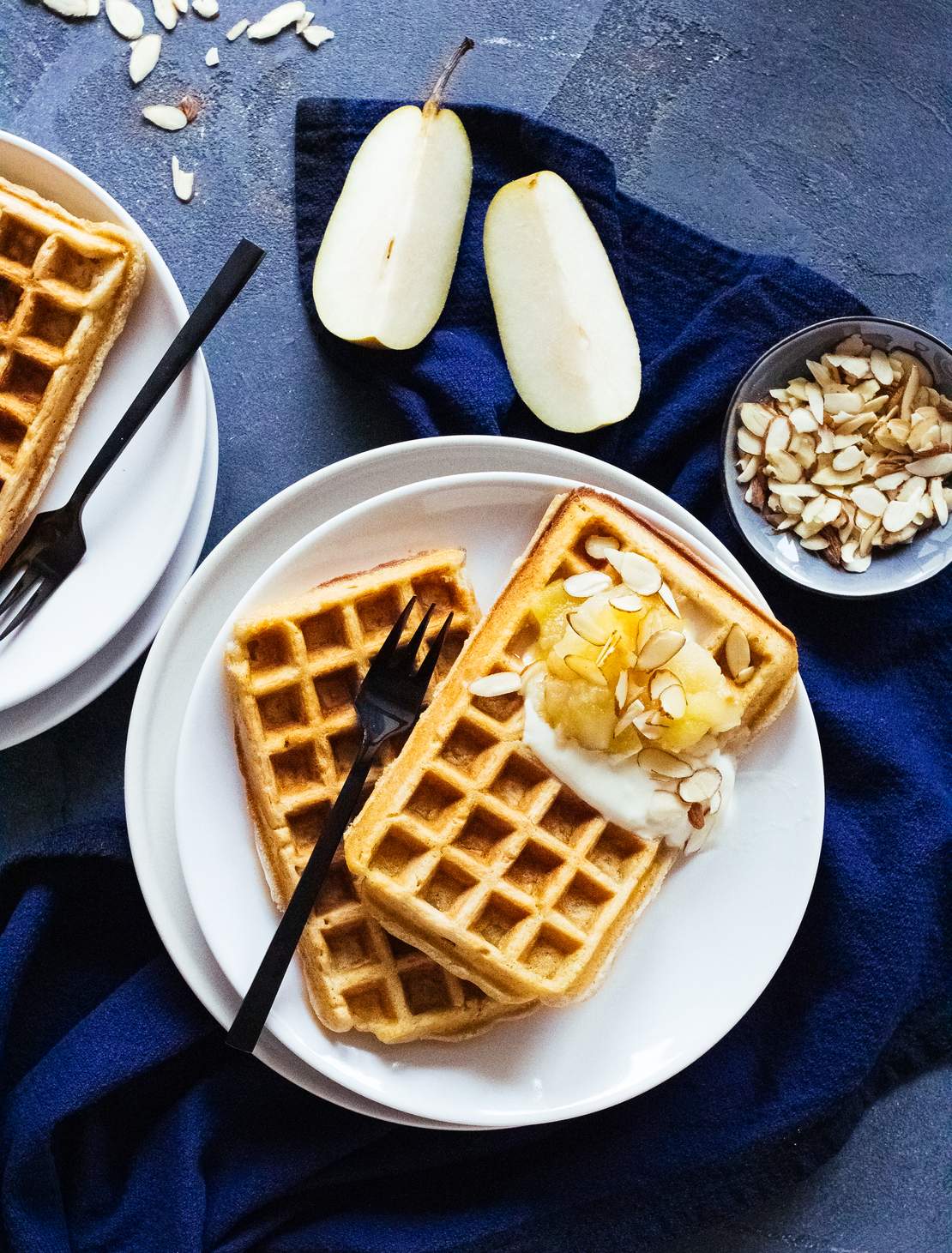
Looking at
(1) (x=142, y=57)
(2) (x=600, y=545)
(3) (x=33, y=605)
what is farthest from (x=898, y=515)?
(1) (x=142, y=57)

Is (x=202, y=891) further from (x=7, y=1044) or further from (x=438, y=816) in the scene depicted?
(x=7, y=1044)

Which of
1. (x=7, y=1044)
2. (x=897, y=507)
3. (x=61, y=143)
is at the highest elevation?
(x=897, y=507)

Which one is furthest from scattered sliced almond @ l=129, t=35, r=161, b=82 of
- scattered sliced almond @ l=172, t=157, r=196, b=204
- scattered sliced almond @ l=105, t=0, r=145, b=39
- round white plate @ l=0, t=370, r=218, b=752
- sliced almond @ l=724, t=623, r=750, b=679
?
sliced almond @ l=724, t=623, r=750, b=679

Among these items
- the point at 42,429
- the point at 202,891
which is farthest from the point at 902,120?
the point at 202,891

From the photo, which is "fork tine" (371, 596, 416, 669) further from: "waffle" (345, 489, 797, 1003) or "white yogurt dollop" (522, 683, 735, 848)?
"white yogurt dollop" (522, 683, 735, 848)

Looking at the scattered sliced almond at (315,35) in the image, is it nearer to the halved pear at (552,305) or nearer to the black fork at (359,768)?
the halved pear at (552,305)

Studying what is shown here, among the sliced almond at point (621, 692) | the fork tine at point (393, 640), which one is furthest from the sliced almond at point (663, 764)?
the fork tine at point (393, 640)
